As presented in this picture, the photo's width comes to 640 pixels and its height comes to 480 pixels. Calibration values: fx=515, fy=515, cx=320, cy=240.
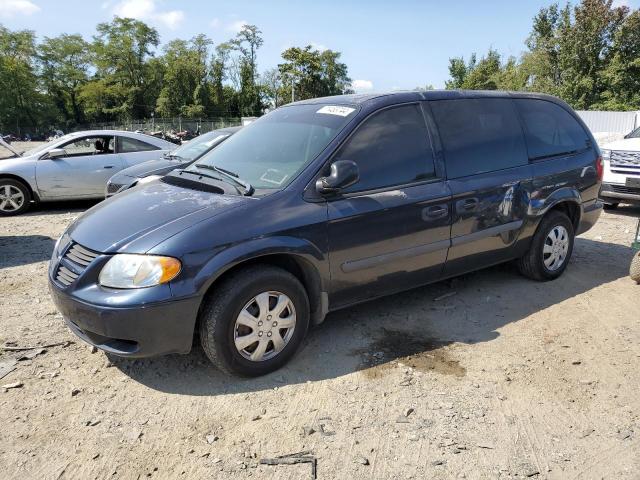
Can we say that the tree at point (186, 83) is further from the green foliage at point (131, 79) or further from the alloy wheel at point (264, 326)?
the alloy wheel at point (264, 326)

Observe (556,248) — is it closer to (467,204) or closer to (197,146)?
(467,204)

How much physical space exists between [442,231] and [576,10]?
42.0 meters

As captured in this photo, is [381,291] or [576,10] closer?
[381,291]

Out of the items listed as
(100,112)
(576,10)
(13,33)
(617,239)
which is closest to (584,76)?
(576,10)

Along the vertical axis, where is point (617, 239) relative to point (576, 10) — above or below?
below

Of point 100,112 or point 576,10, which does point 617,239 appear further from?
point 100,112

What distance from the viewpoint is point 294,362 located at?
3.67 m

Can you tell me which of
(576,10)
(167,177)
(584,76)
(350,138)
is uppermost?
(576,10)

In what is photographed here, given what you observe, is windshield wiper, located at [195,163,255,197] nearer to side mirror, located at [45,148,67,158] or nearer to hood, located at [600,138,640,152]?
side mirror, located at [45,148,67,158]

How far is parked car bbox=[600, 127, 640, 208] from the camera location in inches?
329

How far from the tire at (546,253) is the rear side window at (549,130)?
655 mm

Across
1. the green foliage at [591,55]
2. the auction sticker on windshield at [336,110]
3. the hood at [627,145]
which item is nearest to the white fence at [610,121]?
the green foliage at [591,55]

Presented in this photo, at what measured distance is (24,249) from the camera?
6.71 meters

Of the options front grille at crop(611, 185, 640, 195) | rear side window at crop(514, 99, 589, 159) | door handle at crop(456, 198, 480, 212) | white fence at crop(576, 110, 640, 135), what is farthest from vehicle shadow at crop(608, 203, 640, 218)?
white fence at crop(576, 110, 640, 135)
